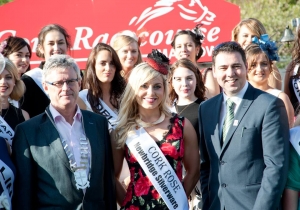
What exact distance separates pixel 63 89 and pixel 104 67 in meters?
1.49

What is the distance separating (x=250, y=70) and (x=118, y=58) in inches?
47.9

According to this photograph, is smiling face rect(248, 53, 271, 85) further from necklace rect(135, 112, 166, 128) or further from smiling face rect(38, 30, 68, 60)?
smiling face rect(38, 30, 68, 60)

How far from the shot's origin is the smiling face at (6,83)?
4.68m

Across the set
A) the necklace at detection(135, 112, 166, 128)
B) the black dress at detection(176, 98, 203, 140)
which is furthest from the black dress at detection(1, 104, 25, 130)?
the black dress at detection(176, 98, 203, 140)

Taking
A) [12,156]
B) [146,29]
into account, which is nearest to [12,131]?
[12,156]

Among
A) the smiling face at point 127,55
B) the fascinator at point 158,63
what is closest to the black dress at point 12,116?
the fascinator at point 158,63

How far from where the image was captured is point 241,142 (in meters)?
3.84

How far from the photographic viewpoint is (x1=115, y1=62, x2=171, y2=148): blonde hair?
168 inches

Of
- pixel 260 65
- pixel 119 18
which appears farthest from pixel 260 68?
pixel 119 18

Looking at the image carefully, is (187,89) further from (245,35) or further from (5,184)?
(5,184)

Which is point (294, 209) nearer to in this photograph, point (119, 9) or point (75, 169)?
point (75, 169)

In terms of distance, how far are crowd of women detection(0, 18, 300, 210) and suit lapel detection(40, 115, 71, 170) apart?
0.98ft

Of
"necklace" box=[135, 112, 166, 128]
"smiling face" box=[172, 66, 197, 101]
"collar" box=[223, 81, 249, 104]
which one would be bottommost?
"necklace" box=[135, 112, 166, 128]

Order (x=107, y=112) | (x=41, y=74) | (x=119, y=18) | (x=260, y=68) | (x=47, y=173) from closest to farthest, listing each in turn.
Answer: (x=47, y=173) < (x=260, y=68) < (x=107, y=112) < (x=41, y=74) < (x=119, y=18)
